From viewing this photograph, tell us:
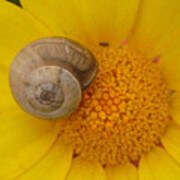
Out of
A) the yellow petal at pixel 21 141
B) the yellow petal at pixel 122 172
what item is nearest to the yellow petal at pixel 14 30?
the yellow petal at pixel 21 141

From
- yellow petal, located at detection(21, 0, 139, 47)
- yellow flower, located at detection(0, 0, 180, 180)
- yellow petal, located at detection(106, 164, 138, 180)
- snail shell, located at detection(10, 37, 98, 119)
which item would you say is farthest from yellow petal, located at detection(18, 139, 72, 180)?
yellow petal, located at detection(21, 0, 139, 47)

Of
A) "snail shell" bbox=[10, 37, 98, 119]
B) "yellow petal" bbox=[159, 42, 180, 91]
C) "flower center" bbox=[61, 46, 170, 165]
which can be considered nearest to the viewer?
"snail shell" bbox=[10, 37, 98, 119]

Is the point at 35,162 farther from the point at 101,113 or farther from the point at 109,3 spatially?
the point at 109,3

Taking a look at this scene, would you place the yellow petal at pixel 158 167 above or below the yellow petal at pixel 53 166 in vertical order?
below

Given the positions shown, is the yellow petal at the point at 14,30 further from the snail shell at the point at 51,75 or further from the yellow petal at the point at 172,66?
the yellow petal at the point at 172,66

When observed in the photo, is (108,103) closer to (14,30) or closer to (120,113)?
(120,113)

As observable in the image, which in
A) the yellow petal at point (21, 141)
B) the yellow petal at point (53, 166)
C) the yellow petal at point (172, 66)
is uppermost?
the yellow petal at point (172, 66)

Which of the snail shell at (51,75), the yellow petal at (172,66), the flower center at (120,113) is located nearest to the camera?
the snail shell at (51,75)

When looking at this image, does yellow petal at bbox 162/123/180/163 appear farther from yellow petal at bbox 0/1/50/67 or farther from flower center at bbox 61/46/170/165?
yellow petal at bbox 0/1/50/67
